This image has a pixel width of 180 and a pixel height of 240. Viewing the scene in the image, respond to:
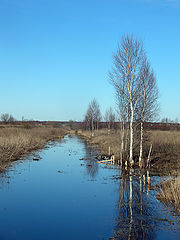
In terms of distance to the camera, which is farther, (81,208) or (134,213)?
(81,208)

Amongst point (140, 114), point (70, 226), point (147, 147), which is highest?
point (140, 114)

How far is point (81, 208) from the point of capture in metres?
8.62

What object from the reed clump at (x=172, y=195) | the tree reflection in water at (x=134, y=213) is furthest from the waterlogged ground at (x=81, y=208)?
the reed clump at (x=172, y=195)

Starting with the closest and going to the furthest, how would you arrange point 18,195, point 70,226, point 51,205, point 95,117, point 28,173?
point 70,226 → point 51,205 → point 18,195 → point 28,173 → point 95,117

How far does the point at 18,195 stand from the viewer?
32.9 ft

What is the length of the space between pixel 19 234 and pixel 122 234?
2.75m

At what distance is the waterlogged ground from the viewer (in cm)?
665

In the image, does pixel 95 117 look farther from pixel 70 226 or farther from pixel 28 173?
pixel 70 226

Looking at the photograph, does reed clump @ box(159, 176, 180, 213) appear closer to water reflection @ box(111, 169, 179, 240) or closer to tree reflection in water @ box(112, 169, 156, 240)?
water reflection @ box(111, 169, 179, 240)

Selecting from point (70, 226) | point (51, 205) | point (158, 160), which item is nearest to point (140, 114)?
point (158, 160)

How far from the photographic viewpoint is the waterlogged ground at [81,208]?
665 centimetres

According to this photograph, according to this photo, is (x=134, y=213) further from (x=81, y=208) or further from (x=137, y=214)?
(x=81, y=208)

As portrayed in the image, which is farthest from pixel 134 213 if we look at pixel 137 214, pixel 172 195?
pixel 172 195

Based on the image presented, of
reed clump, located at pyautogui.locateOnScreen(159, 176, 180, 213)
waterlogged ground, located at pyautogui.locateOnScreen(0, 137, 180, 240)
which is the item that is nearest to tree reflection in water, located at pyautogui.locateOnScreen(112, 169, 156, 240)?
waterlogged ground, located at pyautogui.locateOnScreen(0, 137, 180, 240)
